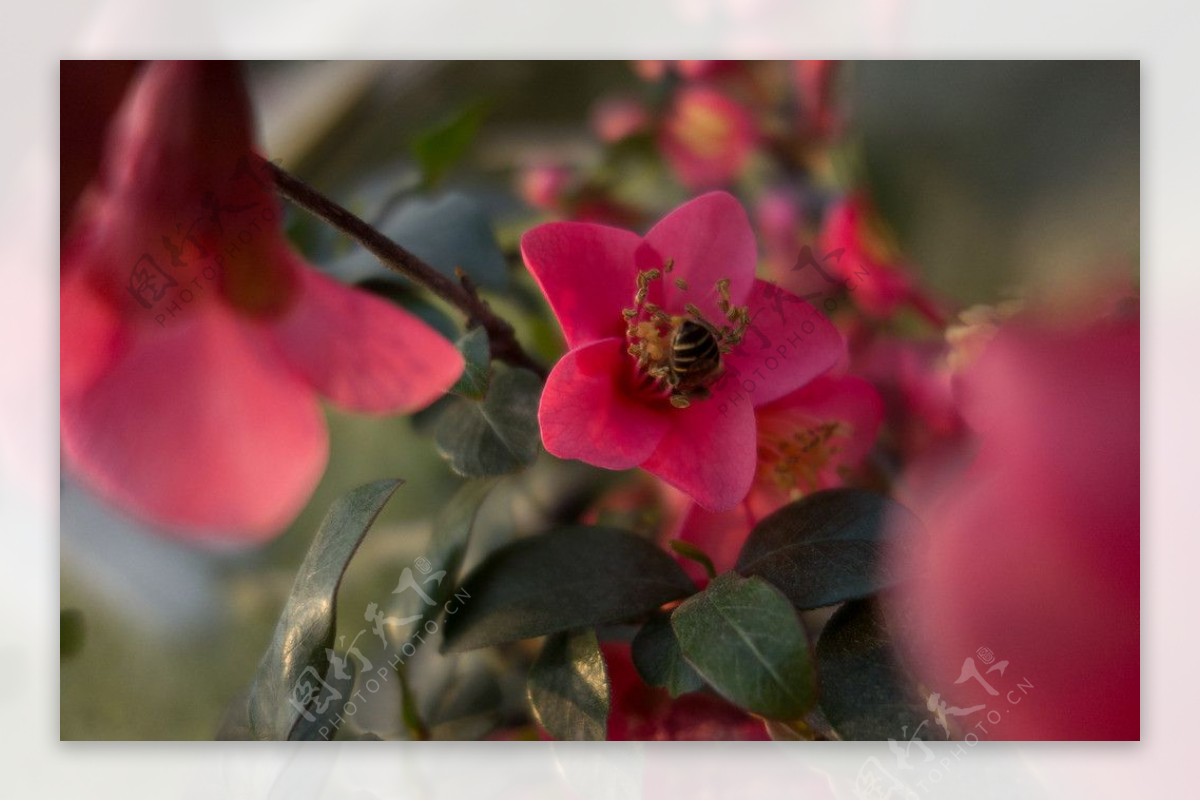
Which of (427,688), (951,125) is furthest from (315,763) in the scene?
(951,125)

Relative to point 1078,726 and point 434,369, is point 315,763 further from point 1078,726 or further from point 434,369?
point 1078,726

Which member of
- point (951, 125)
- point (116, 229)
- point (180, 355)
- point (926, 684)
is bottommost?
point (926, 684)

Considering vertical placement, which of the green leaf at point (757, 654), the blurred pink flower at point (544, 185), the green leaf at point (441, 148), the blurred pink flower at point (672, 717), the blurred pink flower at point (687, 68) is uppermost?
the blurred pink flower at point (687, 68)

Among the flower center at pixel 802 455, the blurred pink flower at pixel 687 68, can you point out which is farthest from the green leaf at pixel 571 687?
the blurred pink flower at pixel 687 68

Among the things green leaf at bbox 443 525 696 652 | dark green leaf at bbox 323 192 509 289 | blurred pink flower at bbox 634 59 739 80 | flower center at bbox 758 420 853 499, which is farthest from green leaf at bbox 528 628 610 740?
blurred pink flower at bbox 634 59 739 80

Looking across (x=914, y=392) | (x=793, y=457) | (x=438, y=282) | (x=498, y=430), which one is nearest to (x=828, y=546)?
(x=793, y=457)

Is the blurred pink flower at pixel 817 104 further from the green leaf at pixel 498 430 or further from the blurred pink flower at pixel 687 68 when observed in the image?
the green leaf at pixel 498 430
